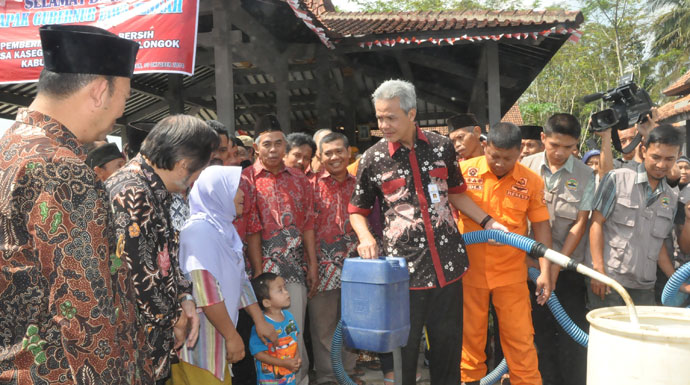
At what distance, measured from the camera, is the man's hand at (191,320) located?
230 centimetres

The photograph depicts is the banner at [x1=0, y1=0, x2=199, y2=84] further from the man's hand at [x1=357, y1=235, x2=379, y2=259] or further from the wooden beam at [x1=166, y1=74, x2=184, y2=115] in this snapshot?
the wooden beam at [x1=166, y1=74, x2=184, y2=115]

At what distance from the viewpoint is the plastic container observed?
176 centimetres

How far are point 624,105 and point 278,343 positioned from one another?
2.82 meters

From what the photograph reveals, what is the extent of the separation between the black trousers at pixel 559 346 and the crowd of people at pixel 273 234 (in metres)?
0.01

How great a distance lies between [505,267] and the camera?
11.3ft

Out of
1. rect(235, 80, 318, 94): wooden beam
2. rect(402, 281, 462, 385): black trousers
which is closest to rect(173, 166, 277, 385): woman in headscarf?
rect(402, 281, 462, 385): black trousers

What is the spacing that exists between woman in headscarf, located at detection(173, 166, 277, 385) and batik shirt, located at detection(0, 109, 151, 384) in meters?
1.04

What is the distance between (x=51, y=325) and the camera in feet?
4.39

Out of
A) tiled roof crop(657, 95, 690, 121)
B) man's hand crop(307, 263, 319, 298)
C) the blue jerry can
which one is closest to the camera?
the blue jerry can

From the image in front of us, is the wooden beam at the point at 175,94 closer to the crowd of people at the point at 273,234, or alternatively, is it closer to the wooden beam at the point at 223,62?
the wooden beam at the point at 223,62

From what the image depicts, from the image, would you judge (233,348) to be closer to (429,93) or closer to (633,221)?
(633,221)

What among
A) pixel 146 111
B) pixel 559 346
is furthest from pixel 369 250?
pixel 146 111

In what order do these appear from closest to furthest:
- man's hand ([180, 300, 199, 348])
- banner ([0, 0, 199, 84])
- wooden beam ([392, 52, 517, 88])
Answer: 1. man's hand ([180, 300, 199, 348])
2. banner ([0, 0, 199, 84])
3. wooden beam ([392, 52, 517, 88])

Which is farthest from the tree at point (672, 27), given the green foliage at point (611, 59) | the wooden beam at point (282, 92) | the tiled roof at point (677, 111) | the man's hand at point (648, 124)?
the man's hand at point (648, 124)
